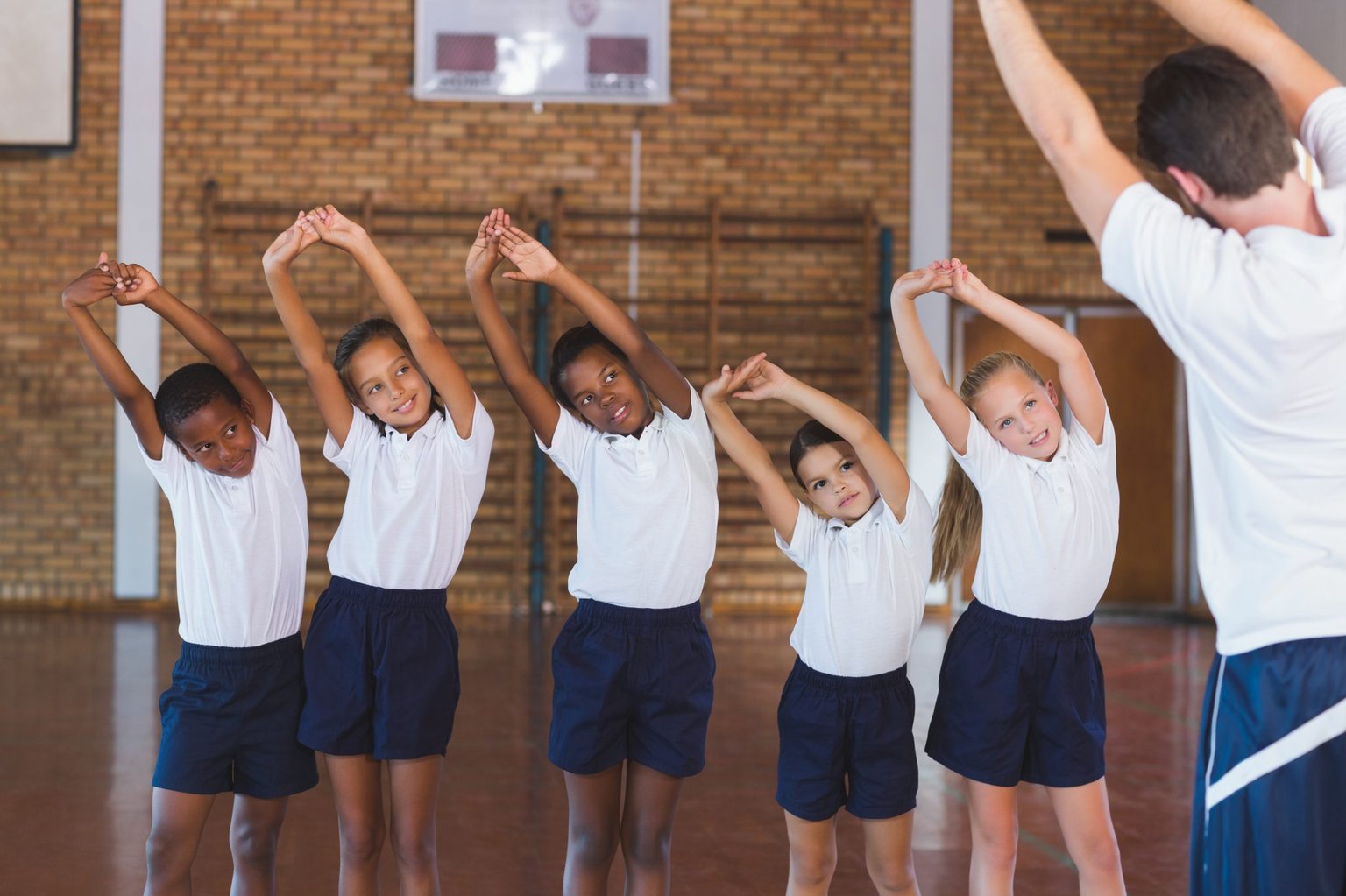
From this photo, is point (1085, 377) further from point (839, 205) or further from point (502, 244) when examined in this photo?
point (839, 205)

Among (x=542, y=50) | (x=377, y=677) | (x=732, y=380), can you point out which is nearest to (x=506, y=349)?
(x=732, y=380)

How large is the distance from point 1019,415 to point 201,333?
1700mm

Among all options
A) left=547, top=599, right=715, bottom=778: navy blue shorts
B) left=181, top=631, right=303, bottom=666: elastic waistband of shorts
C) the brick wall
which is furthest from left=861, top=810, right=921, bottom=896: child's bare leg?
the brick wall

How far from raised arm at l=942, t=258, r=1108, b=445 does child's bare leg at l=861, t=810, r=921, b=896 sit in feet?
2.89

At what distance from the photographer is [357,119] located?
8.24 meters

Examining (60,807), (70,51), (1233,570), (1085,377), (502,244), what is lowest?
(60,807)

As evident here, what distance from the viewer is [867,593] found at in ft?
8.18

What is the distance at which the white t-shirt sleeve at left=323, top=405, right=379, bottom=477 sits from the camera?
260 cm

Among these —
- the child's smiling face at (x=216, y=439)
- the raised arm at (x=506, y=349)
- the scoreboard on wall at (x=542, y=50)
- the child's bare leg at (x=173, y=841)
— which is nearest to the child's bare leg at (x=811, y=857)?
the raised arm at (x=506, y=349)

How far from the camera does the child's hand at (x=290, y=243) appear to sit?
98.3 inches

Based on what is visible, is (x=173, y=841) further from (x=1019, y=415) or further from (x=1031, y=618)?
(x=1019, y=415)

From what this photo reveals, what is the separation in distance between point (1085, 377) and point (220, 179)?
7031mm

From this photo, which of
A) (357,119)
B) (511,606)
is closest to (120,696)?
(511,606)

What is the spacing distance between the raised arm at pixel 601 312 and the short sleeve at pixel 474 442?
0.99 feet
